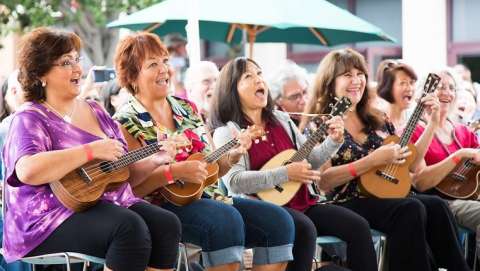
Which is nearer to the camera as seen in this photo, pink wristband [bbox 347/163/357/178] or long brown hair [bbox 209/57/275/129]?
long brown hair [bbox 209/57/275/129]

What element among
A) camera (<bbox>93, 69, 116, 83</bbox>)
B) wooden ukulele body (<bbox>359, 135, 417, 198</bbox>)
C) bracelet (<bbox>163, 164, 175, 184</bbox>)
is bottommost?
wooden ukulele body (<bbox>359, 135, 417, 198</bbox>)

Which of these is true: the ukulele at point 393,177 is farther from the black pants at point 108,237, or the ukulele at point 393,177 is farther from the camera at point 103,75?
the camera at point 103,75

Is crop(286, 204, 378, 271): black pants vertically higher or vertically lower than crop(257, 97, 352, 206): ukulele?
lower

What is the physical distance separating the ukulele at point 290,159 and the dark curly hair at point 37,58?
1527mm

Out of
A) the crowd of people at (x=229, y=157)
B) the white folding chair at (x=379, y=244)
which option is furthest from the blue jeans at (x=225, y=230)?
the white folding chair at (x=379, y=244)

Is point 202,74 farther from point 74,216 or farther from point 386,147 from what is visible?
point 74,216

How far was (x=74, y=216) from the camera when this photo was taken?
4621mm

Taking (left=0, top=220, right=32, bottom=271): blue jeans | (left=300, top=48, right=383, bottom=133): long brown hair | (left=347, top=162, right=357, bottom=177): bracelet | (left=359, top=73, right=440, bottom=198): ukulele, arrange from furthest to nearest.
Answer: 1. (left=300, top=48, right=383, bottom=133): long brown hair
2. (left=359, top=73, right=440, bottom=198): ukulele
3. (left=347, top=162, right=357, bottom=177): bracelet
4. (left=0, top=220, right=32, bottom=271): blue jeans

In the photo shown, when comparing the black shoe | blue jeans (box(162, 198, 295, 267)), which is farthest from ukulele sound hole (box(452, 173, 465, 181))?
blue jeans (box(162, 198, 295, 267))

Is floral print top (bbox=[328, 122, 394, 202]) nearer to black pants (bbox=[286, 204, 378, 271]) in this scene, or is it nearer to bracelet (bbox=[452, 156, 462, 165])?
black pants (bbox=[286, 204, 378, 271])

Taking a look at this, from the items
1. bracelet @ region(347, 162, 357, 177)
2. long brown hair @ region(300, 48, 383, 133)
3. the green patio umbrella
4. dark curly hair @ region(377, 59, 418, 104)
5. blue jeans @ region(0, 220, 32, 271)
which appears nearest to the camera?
blue jeans @ region(0, 220, 32, 271)

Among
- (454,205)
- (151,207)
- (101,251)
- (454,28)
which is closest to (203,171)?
(151,207)

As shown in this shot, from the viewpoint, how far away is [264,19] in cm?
813

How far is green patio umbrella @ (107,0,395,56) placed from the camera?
7.96 m
